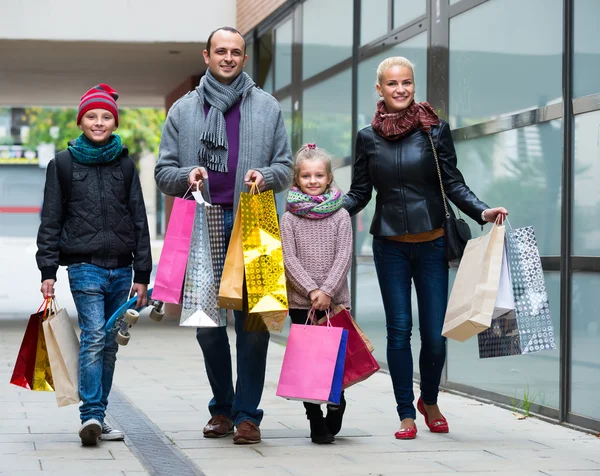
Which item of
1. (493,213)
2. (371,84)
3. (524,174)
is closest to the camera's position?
(493,213)

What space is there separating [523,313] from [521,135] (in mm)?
1957

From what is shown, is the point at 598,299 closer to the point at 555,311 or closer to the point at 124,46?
the point at 555,311

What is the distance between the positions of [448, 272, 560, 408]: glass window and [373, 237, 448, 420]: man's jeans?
98 cm

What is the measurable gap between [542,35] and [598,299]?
1588 millimetres

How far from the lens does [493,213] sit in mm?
5426

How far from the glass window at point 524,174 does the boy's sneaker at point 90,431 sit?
2696mm

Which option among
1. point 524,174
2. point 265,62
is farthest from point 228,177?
point 265,62

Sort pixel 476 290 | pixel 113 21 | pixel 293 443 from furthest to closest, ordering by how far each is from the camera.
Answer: pixel 113 21
pixel 293 443
pixel 476 290

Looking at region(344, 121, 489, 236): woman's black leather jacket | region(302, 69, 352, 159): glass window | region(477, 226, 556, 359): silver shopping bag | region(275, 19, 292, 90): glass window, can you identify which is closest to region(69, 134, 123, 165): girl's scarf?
region(344, 121, 489, 236): woman's black leather jacket

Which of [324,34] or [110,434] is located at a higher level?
[324,34]

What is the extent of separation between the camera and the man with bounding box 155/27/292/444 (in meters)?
5.48

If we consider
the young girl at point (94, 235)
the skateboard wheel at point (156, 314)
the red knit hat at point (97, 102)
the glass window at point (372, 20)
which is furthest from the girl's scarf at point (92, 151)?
the glass window at point (372, 20)

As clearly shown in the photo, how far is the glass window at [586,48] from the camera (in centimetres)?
599

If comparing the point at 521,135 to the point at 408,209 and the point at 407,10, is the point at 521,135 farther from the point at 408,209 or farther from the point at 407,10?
the point at 407,10
